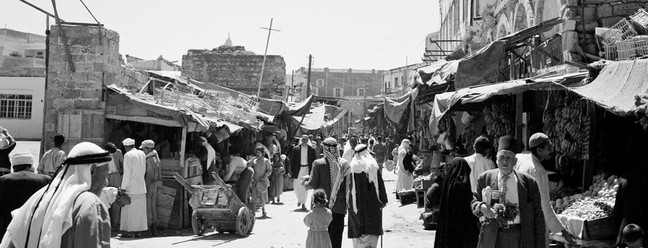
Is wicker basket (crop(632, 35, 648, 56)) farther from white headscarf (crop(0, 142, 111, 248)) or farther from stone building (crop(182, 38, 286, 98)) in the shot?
stone building (crop(182, 38, 286, 98))

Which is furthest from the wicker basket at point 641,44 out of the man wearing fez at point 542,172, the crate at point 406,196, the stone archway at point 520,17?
the crate at point 406,196

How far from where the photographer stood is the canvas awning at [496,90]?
827 centimetres

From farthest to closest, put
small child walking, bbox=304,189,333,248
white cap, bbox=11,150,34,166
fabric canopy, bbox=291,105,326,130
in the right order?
fabric canopy, bbox=291,105,326,130 → small child walking, bbox=304,189,333,248 → white cap, bbox=11,150,34,166

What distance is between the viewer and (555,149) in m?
9.09

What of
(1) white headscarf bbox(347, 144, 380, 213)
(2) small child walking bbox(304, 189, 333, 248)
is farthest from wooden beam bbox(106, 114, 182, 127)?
(2) small child walking bbox(304, 189, 333, 248)

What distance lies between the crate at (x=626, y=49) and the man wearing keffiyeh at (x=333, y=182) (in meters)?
3.74

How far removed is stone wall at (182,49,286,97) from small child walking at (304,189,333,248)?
2226 centimetres

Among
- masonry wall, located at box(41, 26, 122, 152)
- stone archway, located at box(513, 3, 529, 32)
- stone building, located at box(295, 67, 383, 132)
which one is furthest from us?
stone building, located at box(295, 67, 383, 132)

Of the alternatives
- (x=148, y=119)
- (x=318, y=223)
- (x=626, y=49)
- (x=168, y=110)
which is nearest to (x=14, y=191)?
(x=318, y=223)

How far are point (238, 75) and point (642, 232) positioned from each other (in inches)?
980

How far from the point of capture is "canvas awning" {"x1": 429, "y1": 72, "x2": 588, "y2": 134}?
8266mm

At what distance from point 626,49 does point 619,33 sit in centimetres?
74

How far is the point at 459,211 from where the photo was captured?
720cm

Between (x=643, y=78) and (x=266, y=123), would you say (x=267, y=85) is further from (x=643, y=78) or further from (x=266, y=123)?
(x=643, y=78)
